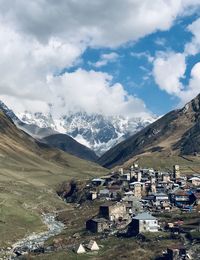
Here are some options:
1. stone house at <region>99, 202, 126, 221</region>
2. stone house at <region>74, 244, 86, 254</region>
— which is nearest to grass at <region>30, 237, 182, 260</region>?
stone house at <region>74, 244, 86, 254</region>

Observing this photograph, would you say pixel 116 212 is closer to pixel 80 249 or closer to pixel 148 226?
pixel 148 226

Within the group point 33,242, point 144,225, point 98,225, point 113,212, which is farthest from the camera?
point 113,212

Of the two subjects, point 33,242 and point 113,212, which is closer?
point 33,242

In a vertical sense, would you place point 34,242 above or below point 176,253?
above

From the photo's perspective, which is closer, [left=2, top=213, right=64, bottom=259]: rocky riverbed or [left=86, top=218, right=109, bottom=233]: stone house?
[left=2, top=213, right=64, bottom=259]: rocky riverbed

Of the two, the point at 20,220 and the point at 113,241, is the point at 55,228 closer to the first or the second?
the point at 20,220

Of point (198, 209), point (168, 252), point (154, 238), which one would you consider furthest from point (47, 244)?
point (198, 209)

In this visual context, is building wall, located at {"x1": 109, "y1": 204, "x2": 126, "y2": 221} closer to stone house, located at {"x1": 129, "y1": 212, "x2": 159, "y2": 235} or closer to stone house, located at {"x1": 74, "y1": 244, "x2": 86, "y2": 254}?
stone house, located at {"x1": 129, "y1": 212, "x2": 159, "y2": 235}

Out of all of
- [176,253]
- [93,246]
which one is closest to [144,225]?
[93,246]

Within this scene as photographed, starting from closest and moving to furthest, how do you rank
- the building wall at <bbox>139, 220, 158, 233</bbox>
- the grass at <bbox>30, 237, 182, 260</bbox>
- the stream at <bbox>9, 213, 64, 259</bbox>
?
the grass at <bbox>30, 237, 182, 260</bbox>, the stream at <bbox>9, 213, 64, 259</bbox>, the building wall at <bbox>139, 220, 158, 233</bbox>

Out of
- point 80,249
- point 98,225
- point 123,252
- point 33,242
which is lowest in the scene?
point 123,252

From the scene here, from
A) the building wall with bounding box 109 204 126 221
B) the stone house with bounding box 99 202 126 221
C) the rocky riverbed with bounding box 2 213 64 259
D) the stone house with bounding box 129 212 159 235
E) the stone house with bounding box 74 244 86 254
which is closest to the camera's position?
the stone house with bounding box 74 244 86 254

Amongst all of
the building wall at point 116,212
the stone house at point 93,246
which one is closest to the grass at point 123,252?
the stone house at point 93,246
